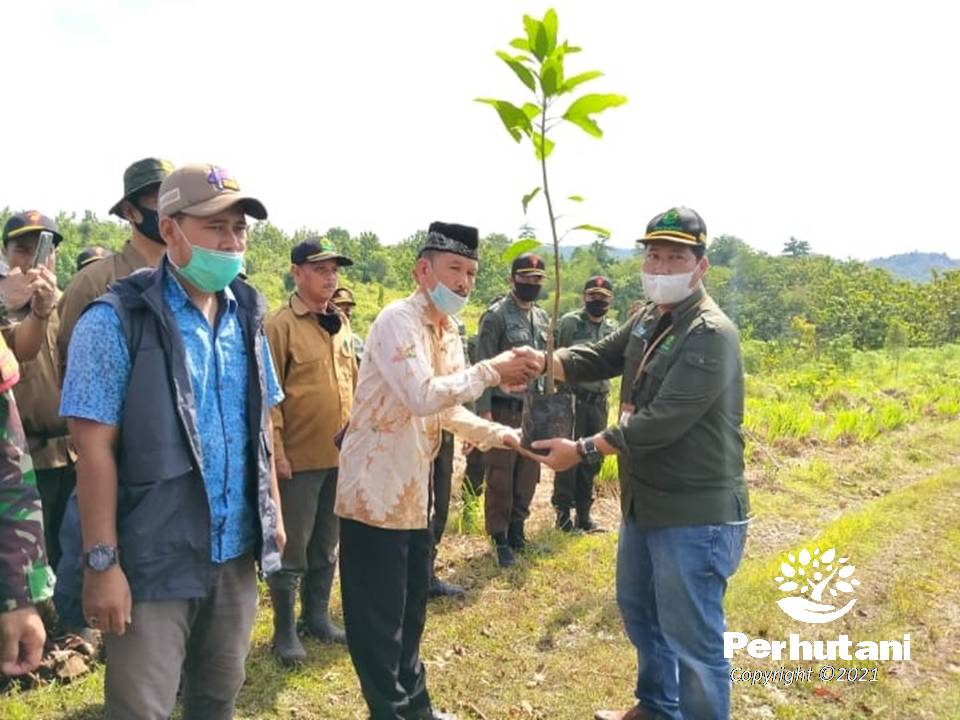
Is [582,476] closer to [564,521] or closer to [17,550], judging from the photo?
[564,521]

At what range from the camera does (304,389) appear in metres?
3.84

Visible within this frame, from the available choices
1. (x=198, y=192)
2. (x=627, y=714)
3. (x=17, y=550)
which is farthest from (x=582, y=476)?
(x=17, y=550)

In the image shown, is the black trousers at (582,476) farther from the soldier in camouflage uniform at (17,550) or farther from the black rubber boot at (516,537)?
the soldier in camouflage uniform at (17,550)

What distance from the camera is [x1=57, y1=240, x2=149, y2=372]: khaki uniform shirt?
123 inches

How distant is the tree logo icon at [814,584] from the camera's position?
4617 millimetres

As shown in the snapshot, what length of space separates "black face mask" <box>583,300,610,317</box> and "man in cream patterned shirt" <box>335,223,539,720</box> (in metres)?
3.20

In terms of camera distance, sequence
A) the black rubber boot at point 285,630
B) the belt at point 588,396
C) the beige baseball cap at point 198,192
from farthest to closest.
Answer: the belt at point 588,396 < the black rubber boot at point 285,630 < the beige baseball cap at point 198,192

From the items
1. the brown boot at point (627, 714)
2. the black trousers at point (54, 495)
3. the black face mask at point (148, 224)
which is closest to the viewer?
the black face mask at point (148, 224)

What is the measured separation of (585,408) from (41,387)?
12.8 feet

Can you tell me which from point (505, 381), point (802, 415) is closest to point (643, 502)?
point (505, 381)

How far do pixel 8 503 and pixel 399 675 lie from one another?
2.02 metres

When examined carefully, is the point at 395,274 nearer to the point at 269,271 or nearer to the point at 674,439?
the point at 269,271

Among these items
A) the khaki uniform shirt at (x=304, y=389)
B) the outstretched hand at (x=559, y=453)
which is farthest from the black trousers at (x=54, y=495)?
the outstretched hand at (x=559, y=453)

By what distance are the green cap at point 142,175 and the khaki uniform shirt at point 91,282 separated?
0.28 meters
